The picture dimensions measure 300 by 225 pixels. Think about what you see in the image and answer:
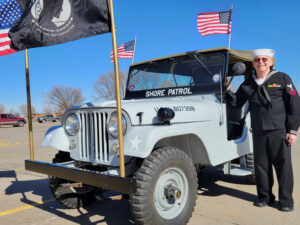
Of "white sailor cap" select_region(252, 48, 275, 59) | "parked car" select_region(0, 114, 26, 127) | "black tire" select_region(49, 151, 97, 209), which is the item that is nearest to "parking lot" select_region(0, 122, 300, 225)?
"black tire" select_region(49, 151, 97, 209)

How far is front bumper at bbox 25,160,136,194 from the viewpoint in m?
2.25

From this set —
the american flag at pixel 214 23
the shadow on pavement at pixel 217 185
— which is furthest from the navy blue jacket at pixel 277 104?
the american flag at pixel 214 23

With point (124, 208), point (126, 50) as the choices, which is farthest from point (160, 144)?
point (126, 50)

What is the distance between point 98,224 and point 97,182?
2.96 ft

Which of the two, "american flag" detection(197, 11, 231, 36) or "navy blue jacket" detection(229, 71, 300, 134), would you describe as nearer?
"navy blue jacket" detection(229, 71, 300, 134)

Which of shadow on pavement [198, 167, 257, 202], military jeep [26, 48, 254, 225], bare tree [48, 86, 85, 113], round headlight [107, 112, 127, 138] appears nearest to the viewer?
military jeep [26, 48, 254, 225]

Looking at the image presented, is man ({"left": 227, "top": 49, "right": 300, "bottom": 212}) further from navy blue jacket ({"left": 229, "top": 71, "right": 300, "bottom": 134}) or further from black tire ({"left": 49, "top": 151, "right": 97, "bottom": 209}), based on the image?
black tire ({"left": 49, "top": 151, "right": 97, "bottom": 209})

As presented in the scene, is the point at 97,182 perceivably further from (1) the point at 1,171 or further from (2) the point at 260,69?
(1) the point at 1,171

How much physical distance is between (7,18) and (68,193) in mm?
2319

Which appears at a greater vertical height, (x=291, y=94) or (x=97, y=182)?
(x=291, y=94)

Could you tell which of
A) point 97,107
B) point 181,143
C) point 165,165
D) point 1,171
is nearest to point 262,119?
point 181,143

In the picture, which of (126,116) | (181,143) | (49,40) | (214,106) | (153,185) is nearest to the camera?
(153,185)

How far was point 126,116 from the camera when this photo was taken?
265cm

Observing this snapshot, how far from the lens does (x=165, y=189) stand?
2654mm
